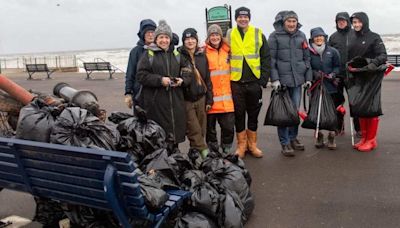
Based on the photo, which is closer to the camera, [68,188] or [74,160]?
[74,160]

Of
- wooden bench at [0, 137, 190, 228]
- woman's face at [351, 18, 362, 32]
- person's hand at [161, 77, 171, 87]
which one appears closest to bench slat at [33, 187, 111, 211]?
wooden bench at [0, 137, 190, 228]

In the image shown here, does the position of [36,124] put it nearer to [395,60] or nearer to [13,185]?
[13,185]

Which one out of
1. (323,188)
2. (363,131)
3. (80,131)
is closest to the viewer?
(80,131)

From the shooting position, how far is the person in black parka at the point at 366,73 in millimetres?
5355

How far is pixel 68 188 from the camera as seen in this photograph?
8.82ft

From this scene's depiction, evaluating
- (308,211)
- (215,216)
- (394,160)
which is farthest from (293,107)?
(215,216)

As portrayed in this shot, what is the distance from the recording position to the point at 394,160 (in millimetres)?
5125

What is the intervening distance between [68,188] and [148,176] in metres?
0.61

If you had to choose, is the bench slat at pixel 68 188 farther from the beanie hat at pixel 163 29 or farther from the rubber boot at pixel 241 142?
the rubber boot at pixel 241 142

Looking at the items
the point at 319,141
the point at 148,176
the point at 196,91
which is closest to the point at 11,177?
the point at 148,176

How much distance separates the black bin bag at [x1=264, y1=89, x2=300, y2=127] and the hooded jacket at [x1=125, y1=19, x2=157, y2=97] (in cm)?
173

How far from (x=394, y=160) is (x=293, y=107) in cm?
138

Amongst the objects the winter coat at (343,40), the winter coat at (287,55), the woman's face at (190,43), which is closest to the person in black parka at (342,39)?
the winter coat at (343,40)

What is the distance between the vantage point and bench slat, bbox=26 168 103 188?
255 cm
